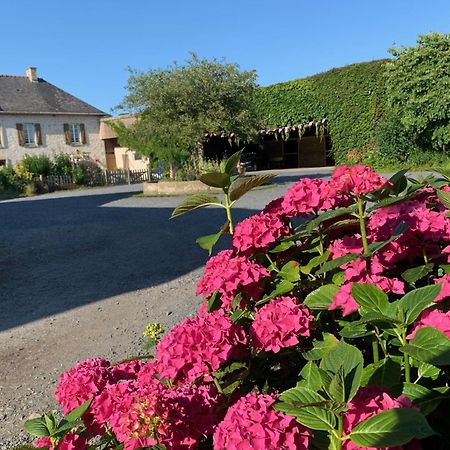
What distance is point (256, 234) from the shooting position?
170 cm

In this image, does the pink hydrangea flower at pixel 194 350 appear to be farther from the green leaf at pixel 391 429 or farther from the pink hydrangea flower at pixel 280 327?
the green leaf at pixel 391 429

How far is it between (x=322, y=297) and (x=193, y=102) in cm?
1747

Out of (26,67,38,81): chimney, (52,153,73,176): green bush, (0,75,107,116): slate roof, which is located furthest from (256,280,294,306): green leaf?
(26,67,38,81): chimney

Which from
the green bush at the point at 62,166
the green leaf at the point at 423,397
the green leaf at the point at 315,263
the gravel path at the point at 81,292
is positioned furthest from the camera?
the green bush at the point at 62,166

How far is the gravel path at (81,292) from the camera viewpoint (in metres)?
3.82

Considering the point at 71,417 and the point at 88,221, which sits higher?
the point at 71,417

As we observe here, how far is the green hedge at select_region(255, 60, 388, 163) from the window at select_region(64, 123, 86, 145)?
48.9ft

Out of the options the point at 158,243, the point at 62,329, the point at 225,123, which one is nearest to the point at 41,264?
the point at 158,243

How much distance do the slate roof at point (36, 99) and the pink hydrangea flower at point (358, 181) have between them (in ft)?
113

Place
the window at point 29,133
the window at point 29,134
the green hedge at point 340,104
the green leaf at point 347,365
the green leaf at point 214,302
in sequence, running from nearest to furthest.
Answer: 1. the green leaf at point 347,365
2. the green leaf at point 214,302
3. the green hedge at point 340,104
4. the window at point 29,134
5. the window at point 29,133

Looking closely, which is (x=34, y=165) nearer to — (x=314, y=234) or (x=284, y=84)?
(x=284, y=84)

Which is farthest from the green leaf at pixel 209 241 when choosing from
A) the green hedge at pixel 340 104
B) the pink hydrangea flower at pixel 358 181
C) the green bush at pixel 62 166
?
the green bush at pixel 62 166

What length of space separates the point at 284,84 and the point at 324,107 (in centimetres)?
279

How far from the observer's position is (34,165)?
94.3 feet
